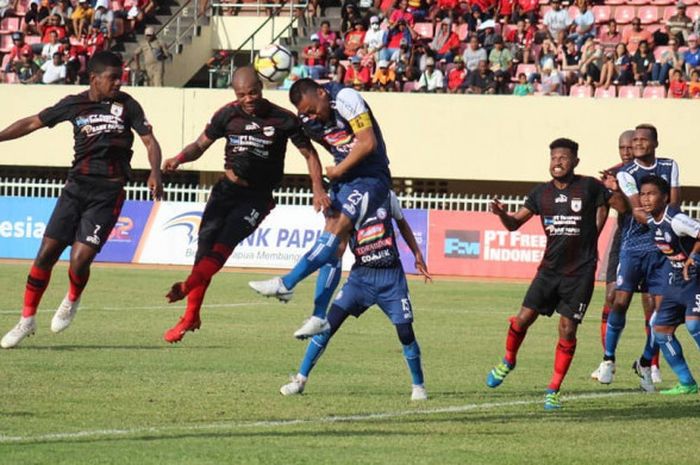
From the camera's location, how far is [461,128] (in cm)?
3316

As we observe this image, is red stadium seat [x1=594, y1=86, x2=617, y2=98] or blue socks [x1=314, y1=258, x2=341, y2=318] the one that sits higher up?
red stadium seat [x1=594, y1=86, x2=617, y2=98]

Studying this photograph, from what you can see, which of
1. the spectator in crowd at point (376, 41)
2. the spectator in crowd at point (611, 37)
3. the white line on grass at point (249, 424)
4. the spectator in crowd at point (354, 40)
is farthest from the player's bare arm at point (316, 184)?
the spectator in crowd at point (354, 40)

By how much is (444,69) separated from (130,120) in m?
20.7

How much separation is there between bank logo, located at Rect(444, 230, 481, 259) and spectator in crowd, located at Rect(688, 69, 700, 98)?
5.92 m

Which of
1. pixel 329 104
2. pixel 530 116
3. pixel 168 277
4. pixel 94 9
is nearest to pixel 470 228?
pixel 530 116

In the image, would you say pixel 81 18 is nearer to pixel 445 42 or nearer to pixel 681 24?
pixel 445 42

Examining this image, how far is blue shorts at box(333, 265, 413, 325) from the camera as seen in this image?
11305mm

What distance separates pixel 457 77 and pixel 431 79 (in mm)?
604

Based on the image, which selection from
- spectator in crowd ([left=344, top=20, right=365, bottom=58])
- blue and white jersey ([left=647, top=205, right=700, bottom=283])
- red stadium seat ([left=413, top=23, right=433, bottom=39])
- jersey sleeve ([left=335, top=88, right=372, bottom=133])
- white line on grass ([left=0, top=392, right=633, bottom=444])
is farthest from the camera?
red stadium seat ([left=413, top=23, right=433, bottom=39])

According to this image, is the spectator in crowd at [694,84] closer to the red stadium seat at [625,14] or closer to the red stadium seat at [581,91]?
the red stadium seat at [581,91]

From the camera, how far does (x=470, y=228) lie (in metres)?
29.8

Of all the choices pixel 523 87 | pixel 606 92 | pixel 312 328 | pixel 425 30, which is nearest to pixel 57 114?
pixel 312 328

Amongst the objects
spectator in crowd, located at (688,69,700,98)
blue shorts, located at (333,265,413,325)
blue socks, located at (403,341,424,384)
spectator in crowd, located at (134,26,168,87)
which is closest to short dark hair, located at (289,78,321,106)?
blue shorts, located at (333,265,413,325)

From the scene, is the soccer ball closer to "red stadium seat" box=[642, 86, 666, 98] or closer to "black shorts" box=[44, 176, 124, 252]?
"black shorts" box=[44, 176, 124, 252]
